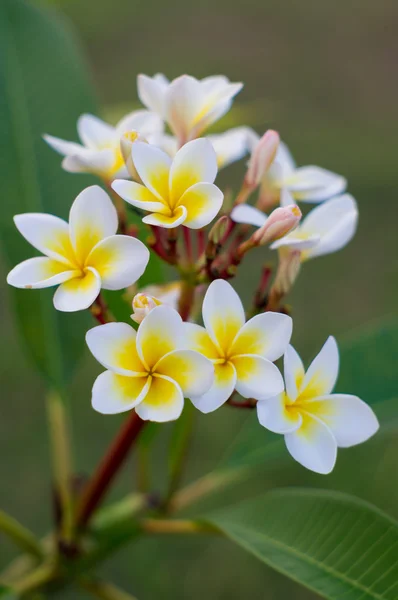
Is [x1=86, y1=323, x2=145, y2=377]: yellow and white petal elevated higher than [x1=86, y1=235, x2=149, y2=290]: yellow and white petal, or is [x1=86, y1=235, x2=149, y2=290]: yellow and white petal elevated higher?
[x1=86, y1=235, x2=149, y2=290]: yellow and white petal

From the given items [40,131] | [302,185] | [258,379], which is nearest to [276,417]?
[258,379]

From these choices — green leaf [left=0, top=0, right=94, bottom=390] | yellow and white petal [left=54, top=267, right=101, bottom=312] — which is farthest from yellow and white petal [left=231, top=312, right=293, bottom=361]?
green leaf [left=0, top=0, right=94, bottom=390]

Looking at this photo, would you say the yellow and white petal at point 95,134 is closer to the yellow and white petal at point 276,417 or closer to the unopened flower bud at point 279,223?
the unopened flower bud at point 279,223

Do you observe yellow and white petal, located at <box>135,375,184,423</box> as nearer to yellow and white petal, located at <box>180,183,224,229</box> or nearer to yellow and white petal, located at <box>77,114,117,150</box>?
yellow and white petal, located at <box>180,183,224,229</box>

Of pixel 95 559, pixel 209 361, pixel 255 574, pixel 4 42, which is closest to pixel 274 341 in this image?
pixel 209 361

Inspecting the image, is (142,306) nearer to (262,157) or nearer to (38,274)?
(38,274)

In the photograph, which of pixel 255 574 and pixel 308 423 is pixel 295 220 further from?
pixel 255 574
